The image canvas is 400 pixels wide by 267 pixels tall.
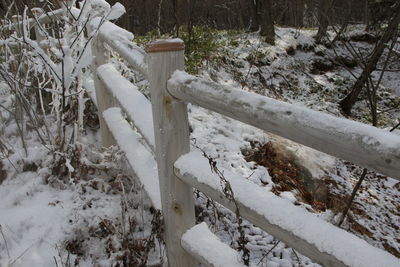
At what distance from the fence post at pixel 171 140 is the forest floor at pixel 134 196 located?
167mm

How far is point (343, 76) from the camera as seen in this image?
9.06m

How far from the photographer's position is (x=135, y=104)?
2.58 meters

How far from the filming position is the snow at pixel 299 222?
1081 mm

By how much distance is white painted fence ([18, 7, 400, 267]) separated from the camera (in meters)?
1.03

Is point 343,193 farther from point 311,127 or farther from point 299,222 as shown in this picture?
point 311,127

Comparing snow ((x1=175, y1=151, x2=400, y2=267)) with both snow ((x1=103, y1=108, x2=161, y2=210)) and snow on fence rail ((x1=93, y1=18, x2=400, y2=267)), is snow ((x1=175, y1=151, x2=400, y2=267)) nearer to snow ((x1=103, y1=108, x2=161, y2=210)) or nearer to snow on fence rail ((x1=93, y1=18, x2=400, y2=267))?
snow on fence rail ((x1=93, y1=18, x2=400, y2=267))

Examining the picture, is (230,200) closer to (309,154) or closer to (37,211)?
(37,211)

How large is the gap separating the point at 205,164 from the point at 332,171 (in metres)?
3.54

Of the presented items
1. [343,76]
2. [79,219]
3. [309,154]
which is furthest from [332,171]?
[343,76]

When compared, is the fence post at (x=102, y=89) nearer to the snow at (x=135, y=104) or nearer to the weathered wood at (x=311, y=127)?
the snow at (x=135, y=104)

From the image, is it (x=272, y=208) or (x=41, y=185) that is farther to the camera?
(x=41, y=185)

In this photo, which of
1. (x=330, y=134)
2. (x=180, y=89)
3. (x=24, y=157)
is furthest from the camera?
(x=24, y=157)

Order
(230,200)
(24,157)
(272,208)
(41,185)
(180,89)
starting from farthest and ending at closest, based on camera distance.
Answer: (24,157) → (41,185) → (180,89) → (230,200) → (272,208)

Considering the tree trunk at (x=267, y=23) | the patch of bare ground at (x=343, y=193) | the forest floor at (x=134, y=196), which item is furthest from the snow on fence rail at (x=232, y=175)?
the tree trunk at (x=267, y=23)
